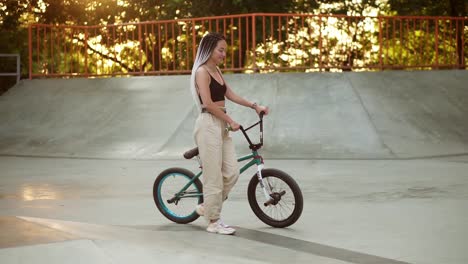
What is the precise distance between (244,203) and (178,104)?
9.45m

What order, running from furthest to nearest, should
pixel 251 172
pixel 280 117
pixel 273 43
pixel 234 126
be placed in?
pixel 273 43, pixel 280 117, pixel 251 172, pixel 234 126

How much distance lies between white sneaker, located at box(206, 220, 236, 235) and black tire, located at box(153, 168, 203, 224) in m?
0.49

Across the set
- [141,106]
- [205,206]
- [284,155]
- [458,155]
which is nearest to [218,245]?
[205,206]

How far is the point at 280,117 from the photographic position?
17891 millimetres

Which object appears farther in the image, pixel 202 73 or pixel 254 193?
pixel 254 193

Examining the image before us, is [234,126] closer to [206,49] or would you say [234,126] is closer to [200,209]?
[206,49]

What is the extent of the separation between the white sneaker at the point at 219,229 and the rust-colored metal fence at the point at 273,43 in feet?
38.3

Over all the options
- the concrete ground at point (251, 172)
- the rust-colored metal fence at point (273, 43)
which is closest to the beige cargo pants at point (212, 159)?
the concrete ground at point (251, 172)

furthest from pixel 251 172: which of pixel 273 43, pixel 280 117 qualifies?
pixel 273 43

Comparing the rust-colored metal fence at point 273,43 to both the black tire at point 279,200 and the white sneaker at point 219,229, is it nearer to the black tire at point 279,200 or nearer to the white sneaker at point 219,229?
the black tire at point 279,200

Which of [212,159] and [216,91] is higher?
[216,91]

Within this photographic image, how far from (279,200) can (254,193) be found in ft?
1.04

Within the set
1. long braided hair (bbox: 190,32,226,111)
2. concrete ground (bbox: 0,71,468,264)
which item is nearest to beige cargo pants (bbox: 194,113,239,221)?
concrete ground (bbox: 0,71,468,264)

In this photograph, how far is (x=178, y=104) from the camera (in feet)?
63.5
